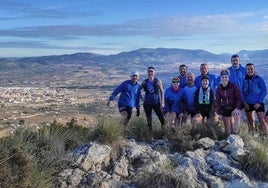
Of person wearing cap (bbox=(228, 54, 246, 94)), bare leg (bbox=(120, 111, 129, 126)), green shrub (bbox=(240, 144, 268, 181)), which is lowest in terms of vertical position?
green shrub (bbox=(240, 144, 268, 181))

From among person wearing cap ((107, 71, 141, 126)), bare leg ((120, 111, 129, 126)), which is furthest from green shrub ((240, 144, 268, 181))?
person wearing cap ((107, 71, 141, 126))

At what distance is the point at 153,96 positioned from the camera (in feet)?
34.1

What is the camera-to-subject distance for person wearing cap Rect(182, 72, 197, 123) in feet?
34.7

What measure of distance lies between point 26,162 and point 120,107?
496 centimetres

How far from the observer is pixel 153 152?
7902 millimetres

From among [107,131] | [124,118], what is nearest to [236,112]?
[124,118]

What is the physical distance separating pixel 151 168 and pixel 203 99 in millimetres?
3524

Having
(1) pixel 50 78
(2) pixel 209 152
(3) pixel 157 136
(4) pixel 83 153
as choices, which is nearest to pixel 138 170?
(4) pixel 83 153

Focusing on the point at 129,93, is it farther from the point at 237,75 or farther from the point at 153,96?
the point at 237,75

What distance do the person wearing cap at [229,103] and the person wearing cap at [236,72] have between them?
0.94m

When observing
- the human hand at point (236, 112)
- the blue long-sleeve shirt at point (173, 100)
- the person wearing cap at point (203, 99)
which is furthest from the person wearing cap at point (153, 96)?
the human hand at point (236, 112)

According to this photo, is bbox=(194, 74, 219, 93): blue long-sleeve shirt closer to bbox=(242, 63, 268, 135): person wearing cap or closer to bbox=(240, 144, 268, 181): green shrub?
bbox=(242, 63, 268, 135): person wearing cap

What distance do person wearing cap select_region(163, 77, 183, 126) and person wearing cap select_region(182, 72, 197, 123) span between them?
11 centimetres

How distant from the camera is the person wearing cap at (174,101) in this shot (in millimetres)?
10617
